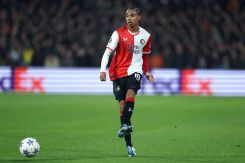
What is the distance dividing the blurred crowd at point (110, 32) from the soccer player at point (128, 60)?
14.8 meters

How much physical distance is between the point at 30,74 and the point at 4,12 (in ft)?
11.9

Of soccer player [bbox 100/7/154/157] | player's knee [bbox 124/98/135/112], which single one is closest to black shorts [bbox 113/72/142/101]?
soccer player [bbox 100/7/154/157]

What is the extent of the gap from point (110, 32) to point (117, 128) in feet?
44.1

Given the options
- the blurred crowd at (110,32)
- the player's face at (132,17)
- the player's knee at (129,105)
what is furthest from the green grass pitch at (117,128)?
the blurred crowd at (110,32)

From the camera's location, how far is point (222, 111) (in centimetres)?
1978

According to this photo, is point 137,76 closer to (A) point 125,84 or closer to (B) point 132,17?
(A) point 125,84

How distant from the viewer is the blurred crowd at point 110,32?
2697 cm

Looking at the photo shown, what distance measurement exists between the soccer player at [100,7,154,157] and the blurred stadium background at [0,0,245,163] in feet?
18.7

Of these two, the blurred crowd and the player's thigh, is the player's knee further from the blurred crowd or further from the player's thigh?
the blurred crowd

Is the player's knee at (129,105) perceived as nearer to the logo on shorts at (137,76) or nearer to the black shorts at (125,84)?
the black shorts at (125,84)

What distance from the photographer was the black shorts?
1095 centimetres

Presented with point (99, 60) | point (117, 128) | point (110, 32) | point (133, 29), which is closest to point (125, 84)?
point (133, 29)

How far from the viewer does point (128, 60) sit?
11008 millimetres

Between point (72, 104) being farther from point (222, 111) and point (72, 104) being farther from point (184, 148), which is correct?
point (184, 148)
